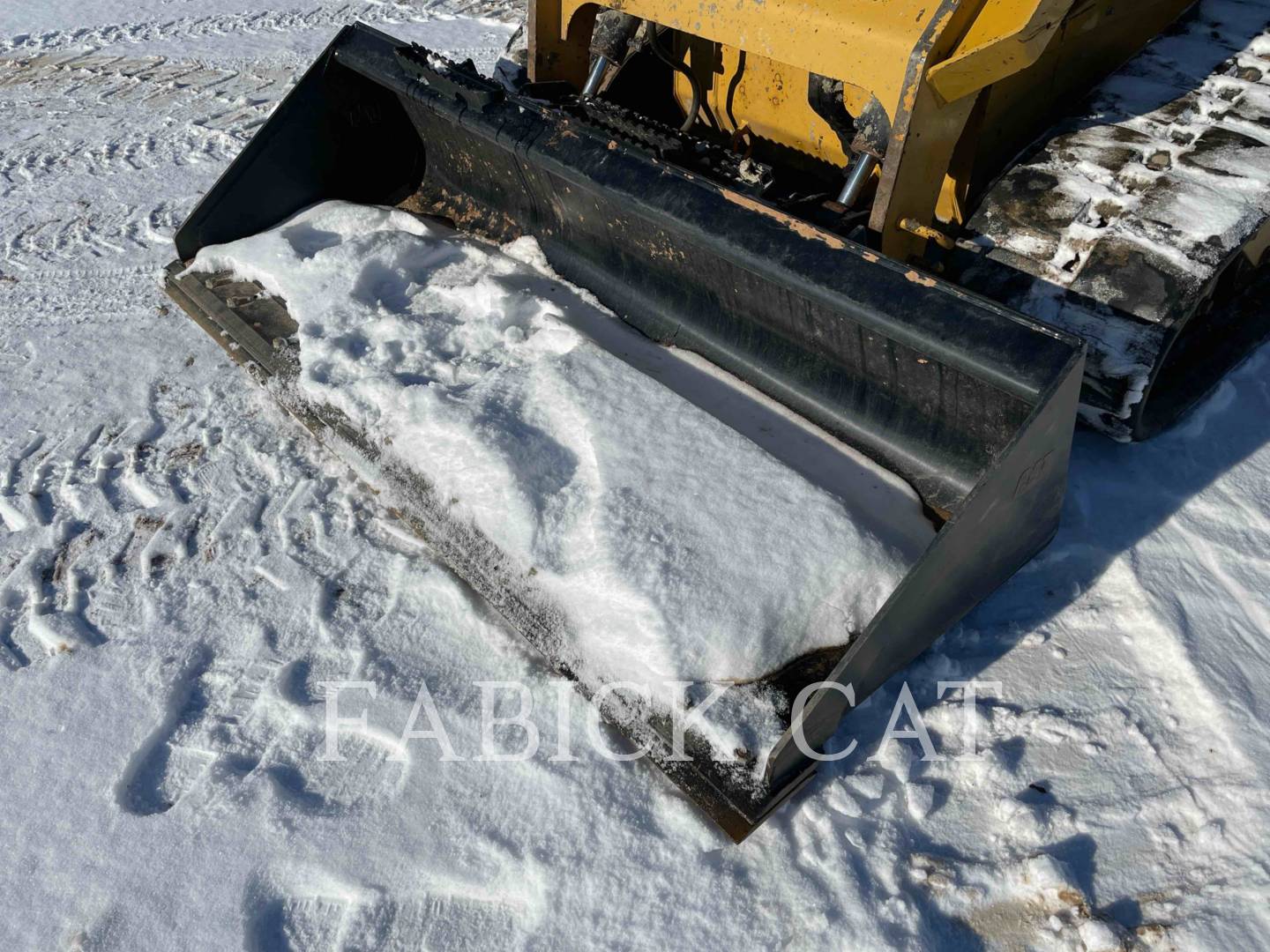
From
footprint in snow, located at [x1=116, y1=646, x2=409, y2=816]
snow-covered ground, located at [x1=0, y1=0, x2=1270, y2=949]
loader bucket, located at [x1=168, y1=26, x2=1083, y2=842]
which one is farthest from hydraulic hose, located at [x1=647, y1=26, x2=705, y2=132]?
footprint in snow, located at [x1=116, y1=646, x2=409, y2=816]

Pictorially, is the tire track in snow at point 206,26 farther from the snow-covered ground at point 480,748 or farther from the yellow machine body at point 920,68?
the snow-covered ground at point 480,748

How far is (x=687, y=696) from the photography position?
1.76 metres

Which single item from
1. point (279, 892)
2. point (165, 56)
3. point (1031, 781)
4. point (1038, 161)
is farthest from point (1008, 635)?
point (165, 56)

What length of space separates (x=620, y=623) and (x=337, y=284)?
59.8 inches

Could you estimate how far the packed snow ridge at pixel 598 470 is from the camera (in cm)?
185

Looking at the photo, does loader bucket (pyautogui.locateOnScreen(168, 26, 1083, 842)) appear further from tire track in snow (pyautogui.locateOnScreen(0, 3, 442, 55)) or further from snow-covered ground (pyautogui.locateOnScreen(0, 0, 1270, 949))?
tire track in snow (pyautogui.locateOnScreen(0, 3, 442, 55))

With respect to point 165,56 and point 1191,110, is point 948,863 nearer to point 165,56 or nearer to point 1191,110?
point 1191,110

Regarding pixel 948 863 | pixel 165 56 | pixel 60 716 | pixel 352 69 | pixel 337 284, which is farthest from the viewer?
pixel 165 56

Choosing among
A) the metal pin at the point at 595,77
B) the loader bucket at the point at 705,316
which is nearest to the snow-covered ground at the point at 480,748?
the loader bucket at the point at 705,316

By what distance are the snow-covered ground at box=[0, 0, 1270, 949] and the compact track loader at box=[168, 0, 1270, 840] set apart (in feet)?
0.50

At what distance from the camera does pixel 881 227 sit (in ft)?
7.77

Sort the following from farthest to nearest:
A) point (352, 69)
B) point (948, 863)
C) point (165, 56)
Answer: point (165, 56) < point (352, 69) < point (948, 863)
